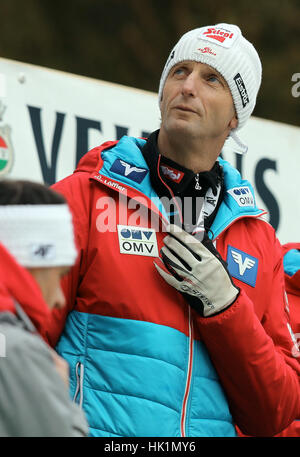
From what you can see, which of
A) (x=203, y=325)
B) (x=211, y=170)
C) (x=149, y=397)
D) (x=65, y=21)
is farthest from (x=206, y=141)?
(x=65, y=21)

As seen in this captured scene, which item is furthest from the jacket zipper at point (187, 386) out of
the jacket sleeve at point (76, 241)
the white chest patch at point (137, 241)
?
the jacket sleeve at point (76, 241)

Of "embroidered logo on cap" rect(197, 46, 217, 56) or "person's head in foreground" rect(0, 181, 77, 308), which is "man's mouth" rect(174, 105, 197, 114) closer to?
"embroidered logo on cap" rect(197, 46, 217, 56)

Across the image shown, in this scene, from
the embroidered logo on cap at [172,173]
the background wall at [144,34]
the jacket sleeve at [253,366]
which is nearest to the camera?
the jacket sleeve at [253,366]

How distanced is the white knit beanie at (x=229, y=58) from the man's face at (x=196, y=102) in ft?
0.08

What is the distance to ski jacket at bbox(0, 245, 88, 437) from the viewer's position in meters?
1.86

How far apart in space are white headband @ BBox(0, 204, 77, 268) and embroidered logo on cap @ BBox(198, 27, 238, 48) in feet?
4.67

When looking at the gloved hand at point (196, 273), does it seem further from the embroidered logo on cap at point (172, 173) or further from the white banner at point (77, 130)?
the white banner at point (77, 130)

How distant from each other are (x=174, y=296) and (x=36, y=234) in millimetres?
842

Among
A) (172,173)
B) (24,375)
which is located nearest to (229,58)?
(172,173)

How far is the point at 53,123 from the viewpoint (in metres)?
3.82

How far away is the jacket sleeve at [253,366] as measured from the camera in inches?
113

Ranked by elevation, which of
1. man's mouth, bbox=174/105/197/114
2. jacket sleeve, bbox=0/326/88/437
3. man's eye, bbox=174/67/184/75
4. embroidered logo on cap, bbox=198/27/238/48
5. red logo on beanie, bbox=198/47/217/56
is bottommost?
jacket sleeve, bbox=0/326/88/437

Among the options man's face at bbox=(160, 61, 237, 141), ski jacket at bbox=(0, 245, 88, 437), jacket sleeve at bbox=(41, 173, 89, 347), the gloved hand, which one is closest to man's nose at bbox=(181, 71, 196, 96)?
man's face at bbox=(160, 61, 237, 141)

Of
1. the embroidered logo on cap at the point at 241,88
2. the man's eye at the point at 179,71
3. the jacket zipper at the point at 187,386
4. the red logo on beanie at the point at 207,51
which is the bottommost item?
the jacket zipper at the point at 187,386
